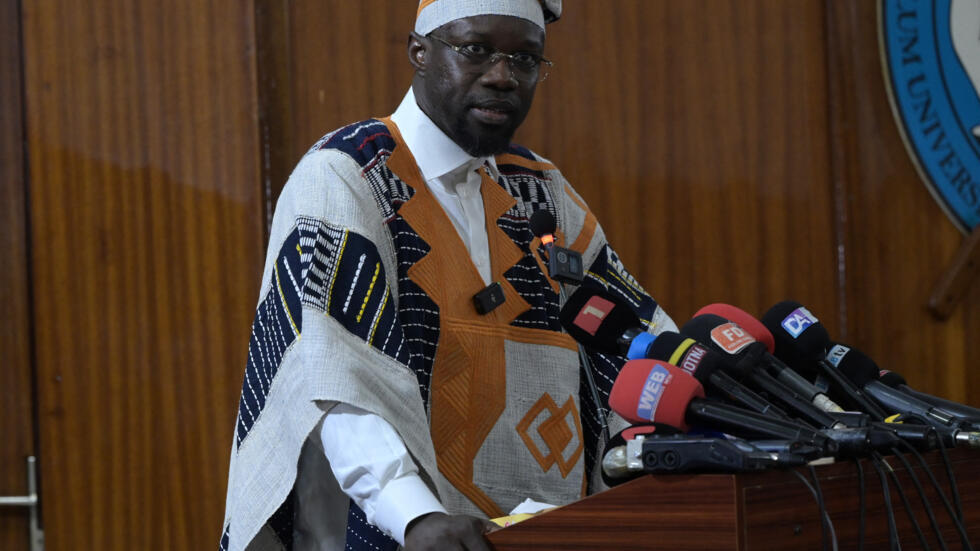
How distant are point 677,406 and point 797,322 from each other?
0.31 metres

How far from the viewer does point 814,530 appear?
119 centimetres

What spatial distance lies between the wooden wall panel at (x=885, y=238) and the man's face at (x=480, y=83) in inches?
66.6

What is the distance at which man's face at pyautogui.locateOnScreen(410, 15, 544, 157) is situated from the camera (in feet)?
6.41

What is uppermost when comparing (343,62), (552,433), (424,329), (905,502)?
(343,62)

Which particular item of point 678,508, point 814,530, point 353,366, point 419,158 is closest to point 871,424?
point 814,530

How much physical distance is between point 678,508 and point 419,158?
990 mm

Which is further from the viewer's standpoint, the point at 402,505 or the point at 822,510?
the point at 402,505

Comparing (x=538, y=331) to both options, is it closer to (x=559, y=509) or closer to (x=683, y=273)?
(x=559, y=509)

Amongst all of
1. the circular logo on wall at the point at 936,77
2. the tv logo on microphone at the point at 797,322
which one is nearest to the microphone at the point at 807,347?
the tv logo on microphone at the point at 797,322

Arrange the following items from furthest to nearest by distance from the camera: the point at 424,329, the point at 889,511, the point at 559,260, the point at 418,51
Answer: the point at 418,51
the point at 424,329
the point at 559,260
the point at 889,511

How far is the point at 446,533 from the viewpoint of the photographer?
142cm

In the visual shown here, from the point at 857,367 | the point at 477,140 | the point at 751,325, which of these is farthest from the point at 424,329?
the point at 857,367

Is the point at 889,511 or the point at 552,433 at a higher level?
the point at 889,511

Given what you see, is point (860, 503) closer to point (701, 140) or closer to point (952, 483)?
point (952, 483)
